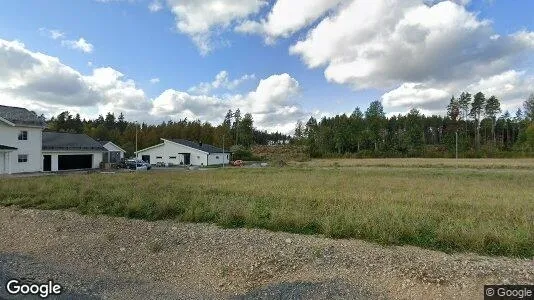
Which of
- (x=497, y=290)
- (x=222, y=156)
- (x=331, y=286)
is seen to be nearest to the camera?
(x=497, y=290)

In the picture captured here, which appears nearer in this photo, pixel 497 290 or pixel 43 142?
pixel 497 290

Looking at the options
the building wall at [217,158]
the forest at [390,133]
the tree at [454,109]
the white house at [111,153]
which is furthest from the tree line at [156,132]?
the tree at [454,109]

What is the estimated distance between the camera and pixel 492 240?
703 centimetres

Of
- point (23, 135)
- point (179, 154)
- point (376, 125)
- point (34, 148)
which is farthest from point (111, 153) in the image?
point (376, 125)

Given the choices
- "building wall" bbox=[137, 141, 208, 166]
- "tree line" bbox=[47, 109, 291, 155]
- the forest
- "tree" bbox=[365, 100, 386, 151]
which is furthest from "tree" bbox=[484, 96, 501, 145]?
"building wall" bbox=[137, 141, 208, 166]

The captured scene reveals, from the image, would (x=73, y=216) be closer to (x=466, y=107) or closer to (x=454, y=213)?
(x=454, y=213)

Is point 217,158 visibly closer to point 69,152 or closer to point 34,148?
point 69,152

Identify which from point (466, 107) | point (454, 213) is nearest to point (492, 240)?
point (454, 213)

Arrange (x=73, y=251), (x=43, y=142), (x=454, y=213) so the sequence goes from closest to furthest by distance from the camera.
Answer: (x=73, y=251)
(x=454, y=213)
(x=43, y=142)

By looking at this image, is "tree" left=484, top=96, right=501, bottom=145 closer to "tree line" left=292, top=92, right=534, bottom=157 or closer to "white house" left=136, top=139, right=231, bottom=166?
"tree line" left=292, top=92, right=534, bottom=157

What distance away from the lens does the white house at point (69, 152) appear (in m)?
36.3

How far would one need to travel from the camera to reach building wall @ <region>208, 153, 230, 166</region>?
196 ft

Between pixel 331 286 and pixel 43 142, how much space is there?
1643 inches

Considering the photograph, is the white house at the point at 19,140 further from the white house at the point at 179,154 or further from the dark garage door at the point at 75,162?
the white house at the point at 179,154
